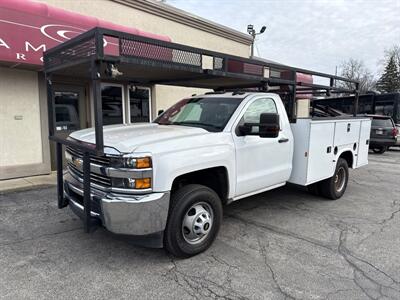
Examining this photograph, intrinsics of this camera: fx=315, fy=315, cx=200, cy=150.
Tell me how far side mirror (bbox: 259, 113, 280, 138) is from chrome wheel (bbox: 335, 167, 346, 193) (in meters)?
2.95

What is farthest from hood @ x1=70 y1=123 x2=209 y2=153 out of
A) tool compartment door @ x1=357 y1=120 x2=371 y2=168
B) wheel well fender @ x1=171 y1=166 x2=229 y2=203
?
tool compartment door @ x1=357 y1=120 x2=371 y2=168

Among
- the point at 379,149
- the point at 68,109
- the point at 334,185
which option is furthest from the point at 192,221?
the point at 379,149

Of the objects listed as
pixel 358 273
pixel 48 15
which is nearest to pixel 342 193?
pixel 358 273

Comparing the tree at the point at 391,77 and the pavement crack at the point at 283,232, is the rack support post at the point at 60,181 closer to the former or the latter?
the pavement crack at the point at 283,232

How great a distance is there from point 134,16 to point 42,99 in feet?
12.1

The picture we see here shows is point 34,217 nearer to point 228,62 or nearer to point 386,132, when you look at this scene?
point 228,62

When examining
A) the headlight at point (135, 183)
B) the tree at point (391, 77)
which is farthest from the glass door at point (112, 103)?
the tree at point (391, 77)

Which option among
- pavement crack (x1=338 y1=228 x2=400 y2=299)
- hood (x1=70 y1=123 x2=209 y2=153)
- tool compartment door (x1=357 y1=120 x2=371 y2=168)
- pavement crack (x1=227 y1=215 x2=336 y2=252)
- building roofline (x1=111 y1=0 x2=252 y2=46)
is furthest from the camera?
building roofline (x1=111 y1=0 x2=252 y2=46)

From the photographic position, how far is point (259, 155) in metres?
4.39

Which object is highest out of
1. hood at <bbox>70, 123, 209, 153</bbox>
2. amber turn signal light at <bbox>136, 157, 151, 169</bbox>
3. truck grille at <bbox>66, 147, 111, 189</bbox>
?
hood at <bbox>70, 123, 209, 153</bbox>

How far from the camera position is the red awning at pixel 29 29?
20.2 feet

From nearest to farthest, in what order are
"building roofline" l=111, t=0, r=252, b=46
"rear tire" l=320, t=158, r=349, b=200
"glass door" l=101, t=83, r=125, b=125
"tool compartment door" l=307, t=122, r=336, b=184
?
1. "tool compartment door" l=307, t=122, r=336, b=184
2. "rear tire" l=320, t=158, r=349, b=200
3. "glass door" l=101, t=83, r=125, b=125
4. "building roofline" l=111, t=0, r=252, b=46

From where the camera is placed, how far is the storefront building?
6449 mm

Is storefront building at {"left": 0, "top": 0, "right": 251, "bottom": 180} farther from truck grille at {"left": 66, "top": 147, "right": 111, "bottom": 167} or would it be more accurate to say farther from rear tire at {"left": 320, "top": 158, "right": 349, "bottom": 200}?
rear tire at {"left": 320, "top": 158, "right": 349, "bottom": 200}
